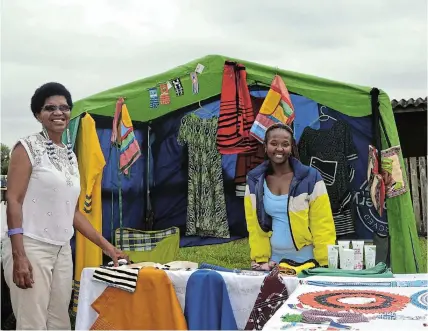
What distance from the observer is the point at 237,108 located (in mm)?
4531

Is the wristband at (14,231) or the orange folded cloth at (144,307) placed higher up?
the wristband at (14,231)

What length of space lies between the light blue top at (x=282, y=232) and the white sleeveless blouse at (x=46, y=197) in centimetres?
114

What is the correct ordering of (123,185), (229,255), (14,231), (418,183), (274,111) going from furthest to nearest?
1. (418,183)
2. (229,255)
3. (123,185)
4. (274,111)
5. (14,231)

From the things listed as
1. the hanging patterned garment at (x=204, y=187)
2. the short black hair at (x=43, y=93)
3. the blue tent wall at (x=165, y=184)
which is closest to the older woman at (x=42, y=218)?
the short black hair at (x=43, y=93)

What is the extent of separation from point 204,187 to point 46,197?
7.95 feet

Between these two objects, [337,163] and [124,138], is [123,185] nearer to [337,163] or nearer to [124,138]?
[124,138]

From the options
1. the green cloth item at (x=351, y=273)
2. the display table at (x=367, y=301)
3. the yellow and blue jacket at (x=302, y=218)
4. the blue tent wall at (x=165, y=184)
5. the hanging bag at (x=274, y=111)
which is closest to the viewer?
the display table at (x=367, y=301)

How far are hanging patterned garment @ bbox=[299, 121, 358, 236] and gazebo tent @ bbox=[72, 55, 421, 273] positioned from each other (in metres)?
0.09

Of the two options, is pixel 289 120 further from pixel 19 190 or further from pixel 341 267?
pixel 19 190

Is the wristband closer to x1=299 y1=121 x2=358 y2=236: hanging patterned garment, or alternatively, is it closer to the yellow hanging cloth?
the yellow hanging cloth

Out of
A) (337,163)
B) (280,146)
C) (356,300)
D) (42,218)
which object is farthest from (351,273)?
(337,163)

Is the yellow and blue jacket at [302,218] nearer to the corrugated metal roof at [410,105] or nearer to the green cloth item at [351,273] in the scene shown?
the green cloth item at [351,273]

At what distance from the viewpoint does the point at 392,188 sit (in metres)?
4.07

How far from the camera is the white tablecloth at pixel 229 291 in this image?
2.58 m
